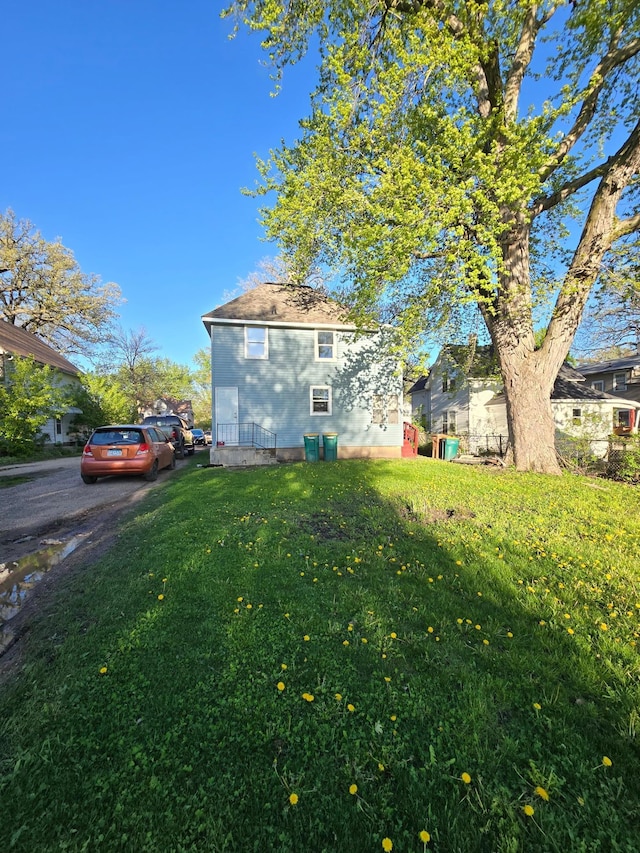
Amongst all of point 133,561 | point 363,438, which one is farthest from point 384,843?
point 363,438

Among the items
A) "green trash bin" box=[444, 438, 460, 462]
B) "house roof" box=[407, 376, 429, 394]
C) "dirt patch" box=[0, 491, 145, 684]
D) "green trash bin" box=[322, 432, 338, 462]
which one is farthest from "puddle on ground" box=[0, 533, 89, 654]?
"house roof" box=[407, 376, 429, 394]

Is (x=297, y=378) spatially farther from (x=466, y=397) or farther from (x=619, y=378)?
(x=619, y=378)

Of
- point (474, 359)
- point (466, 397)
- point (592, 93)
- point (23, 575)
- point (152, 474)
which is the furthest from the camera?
point (466, 397)

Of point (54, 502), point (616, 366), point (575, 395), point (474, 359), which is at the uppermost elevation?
point (616, 366)

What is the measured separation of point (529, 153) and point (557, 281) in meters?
2.81

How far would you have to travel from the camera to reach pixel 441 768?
5.70 feet

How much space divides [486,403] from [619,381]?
1430cm

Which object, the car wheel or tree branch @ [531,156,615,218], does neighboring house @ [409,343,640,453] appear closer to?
tree branch @ [531,156,615,218]

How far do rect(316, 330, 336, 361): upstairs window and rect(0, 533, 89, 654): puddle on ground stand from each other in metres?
12.3

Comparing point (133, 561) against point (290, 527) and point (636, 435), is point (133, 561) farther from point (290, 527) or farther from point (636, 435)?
point (636, 435)

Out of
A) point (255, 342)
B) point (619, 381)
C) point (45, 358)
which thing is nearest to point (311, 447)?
point (255, 342)

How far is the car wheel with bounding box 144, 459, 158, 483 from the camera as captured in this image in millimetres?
10242

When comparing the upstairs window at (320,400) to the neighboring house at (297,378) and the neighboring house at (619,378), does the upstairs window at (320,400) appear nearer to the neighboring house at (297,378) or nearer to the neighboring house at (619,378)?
the neighboring house at (297,378)

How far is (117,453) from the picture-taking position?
9.62 meters
